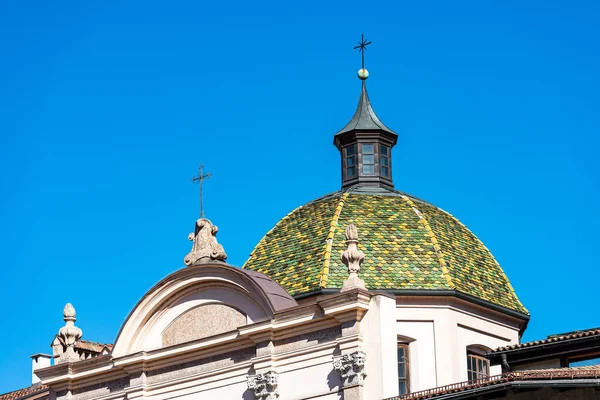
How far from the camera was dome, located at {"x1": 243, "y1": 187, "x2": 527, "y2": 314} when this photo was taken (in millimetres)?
41656

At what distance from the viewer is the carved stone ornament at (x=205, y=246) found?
4141 cm

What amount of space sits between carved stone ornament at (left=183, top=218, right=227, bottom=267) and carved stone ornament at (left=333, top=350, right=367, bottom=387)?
5.34 meters

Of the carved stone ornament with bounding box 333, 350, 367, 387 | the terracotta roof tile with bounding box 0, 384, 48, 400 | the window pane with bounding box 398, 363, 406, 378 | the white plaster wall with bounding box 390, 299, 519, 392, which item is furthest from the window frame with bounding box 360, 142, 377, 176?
the terracotta roof tile with bounding box 0, 384, 48, 400

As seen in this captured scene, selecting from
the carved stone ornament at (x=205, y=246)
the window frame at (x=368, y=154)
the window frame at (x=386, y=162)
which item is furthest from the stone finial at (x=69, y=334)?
the window frame at (x=386, y=162)

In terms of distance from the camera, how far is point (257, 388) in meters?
38.9

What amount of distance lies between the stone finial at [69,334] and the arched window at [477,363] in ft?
33.2

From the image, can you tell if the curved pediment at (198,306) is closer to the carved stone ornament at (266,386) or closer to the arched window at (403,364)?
the carved stone ornament at (266,386)

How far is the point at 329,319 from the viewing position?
37.9 meters

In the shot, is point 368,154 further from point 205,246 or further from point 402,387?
point 402,387

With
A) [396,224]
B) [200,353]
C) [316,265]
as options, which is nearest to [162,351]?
[200,353]

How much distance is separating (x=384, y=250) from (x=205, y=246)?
4.59m

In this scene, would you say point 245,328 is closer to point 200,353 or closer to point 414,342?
point 200,353

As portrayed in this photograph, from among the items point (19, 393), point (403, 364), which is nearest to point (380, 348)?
point (403, 364)

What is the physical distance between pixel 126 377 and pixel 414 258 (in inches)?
310
